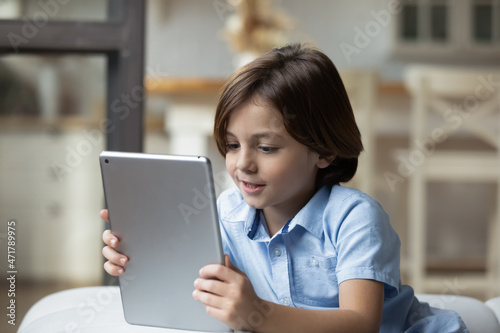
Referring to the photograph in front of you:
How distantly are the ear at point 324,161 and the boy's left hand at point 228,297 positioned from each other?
0.82 ft

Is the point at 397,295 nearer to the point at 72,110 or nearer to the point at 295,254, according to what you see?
the point at 295,254

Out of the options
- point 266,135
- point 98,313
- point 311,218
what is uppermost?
point 266,135

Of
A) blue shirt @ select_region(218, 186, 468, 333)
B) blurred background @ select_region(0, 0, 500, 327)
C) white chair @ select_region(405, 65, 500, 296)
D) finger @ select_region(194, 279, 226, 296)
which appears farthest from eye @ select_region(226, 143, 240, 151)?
white chair @ select_region(405, 65, 500, 296)

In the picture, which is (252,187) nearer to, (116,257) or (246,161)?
(246,161)

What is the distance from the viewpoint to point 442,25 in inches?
153

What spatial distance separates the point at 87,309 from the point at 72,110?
1181mm

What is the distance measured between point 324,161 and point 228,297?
28 centimetres

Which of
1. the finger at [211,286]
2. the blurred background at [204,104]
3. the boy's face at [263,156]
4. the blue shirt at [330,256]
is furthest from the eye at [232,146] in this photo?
the blurred background at [204,104]

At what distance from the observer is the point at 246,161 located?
0.76 m

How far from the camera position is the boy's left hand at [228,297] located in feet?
2.03

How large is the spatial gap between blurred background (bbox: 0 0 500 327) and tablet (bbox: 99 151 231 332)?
23.8 inches

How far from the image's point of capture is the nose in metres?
0.76

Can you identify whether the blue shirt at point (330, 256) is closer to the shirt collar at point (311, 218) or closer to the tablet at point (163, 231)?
the shirt collar at point (311, 218)

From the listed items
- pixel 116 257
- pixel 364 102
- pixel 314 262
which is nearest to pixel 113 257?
pixel 116 257
